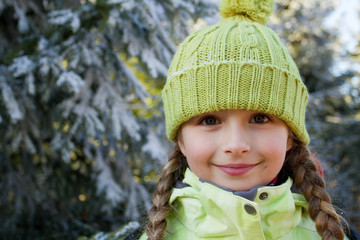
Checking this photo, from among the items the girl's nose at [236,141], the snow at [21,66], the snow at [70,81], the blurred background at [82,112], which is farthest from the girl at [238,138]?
the snow at [21,66]

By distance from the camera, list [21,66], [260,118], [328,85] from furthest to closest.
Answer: [328,85]
[21,66]
[260,118]

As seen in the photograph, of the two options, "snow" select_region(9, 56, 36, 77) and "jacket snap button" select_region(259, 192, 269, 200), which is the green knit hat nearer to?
"jacket snap button" select_region(259, 192, 269, 200)

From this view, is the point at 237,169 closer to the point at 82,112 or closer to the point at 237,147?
the point at 237,147

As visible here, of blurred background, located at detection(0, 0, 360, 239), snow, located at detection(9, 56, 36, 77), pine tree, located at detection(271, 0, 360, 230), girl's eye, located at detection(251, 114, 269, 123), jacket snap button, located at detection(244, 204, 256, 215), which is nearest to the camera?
jacket snap button, located at detection(244, 204, 256, 215)

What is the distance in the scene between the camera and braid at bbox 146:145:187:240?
5.13ft

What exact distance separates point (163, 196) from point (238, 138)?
519 mm

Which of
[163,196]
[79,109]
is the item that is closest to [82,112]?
[79,109]

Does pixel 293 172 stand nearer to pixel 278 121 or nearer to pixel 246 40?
pixel 278 121

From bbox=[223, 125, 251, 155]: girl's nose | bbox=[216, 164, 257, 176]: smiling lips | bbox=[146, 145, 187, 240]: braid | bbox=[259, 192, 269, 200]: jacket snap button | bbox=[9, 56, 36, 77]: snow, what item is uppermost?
bbox=[9, 56, 36, 77]: snow

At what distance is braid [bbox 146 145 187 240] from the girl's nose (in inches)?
17.6

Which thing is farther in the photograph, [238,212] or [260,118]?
[260,118]

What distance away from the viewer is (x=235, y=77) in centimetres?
145

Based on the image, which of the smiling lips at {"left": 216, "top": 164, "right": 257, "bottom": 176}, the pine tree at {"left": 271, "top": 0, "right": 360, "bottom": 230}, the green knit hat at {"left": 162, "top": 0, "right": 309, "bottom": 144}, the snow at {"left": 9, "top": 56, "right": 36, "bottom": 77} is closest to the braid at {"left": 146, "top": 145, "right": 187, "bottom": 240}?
the green knit hat at {"left": 162, "top": 0, "right": 309, "bottom": 144}

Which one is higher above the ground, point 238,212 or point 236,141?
point 236,141
